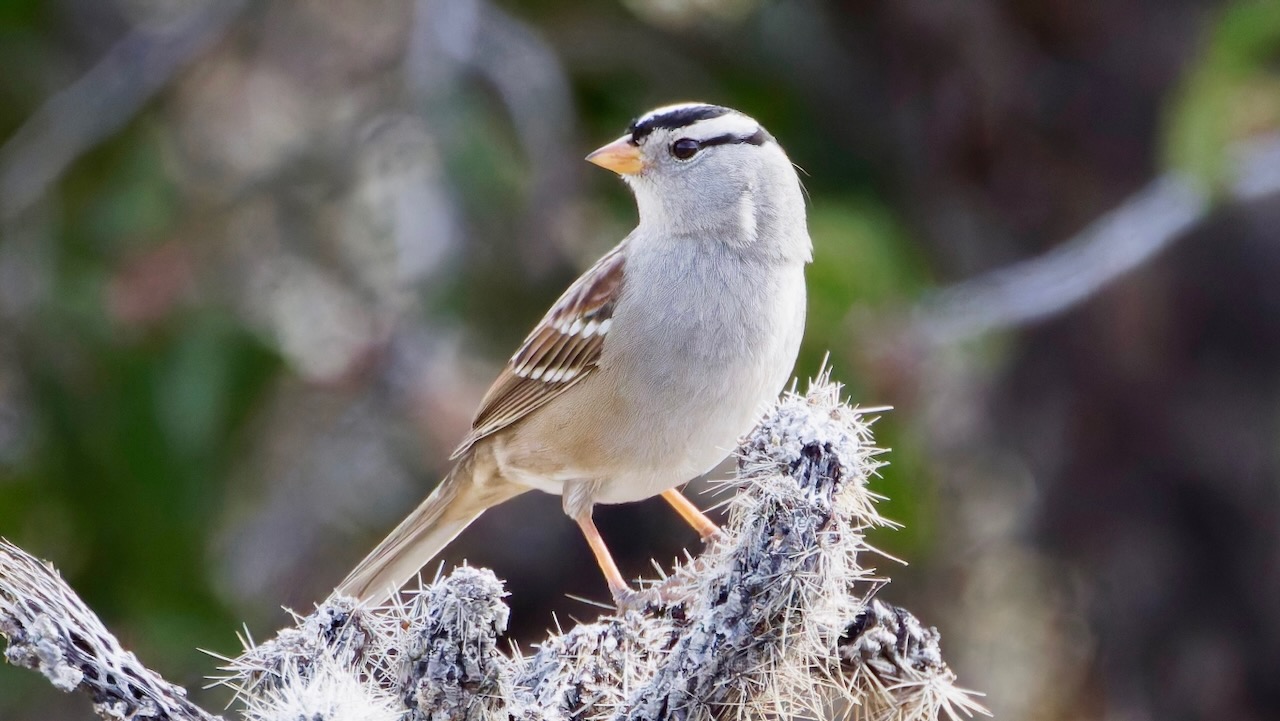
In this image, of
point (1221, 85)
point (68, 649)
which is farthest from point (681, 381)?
point (1221, 85)

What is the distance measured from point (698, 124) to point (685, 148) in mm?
71

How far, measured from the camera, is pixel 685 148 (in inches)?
145

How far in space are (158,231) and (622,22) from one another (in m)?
2.19

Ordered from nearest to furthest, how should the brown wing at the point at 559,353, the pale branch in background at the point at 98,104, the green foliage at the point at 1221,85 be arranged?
the brown wing at the point at 559,353 < the green foliage at the point at 1221,85 < the pale branch in background at the point at 98,104

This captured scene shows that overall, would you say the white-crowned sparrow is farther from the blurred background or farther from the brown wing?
the blurred background

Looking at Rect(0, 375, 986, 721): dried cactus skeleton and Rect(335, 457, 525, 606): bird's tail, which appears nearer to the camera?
Rect(0, 375, 986, 721): dried cactus skeleton

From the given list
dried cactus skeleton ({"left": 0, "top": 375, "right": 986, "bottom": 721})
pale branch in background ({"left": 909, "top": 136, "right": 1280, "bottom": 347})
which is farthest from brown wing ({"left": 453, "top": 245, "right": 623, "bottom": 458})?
pale branch in background ({"left": 909, "top": 136, "right": 1280, "bottom": 347})

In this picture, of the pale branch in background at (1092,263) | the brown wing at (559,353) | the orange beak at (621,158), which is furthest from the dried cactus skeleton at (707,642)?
the pale branch in background at (1092,263)

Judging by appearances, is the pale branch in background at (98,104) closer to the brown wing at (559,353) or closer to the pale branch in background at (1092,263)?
the brown wing at (559,353)

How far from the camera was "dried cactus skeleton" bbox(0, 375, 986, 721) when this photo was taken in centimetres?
182

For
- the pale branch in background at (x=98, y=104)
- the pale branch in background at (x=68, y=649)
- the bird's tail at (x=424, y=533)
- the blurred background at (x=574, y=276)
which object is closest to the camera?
the pale branch in background at (x=68, y=649)

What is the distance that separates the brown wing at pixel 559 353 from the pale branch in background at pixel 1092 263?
1.67 m

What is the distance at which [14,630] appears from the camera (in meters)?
1.77

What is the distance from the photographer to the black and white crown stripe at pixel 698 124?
3648 mm
